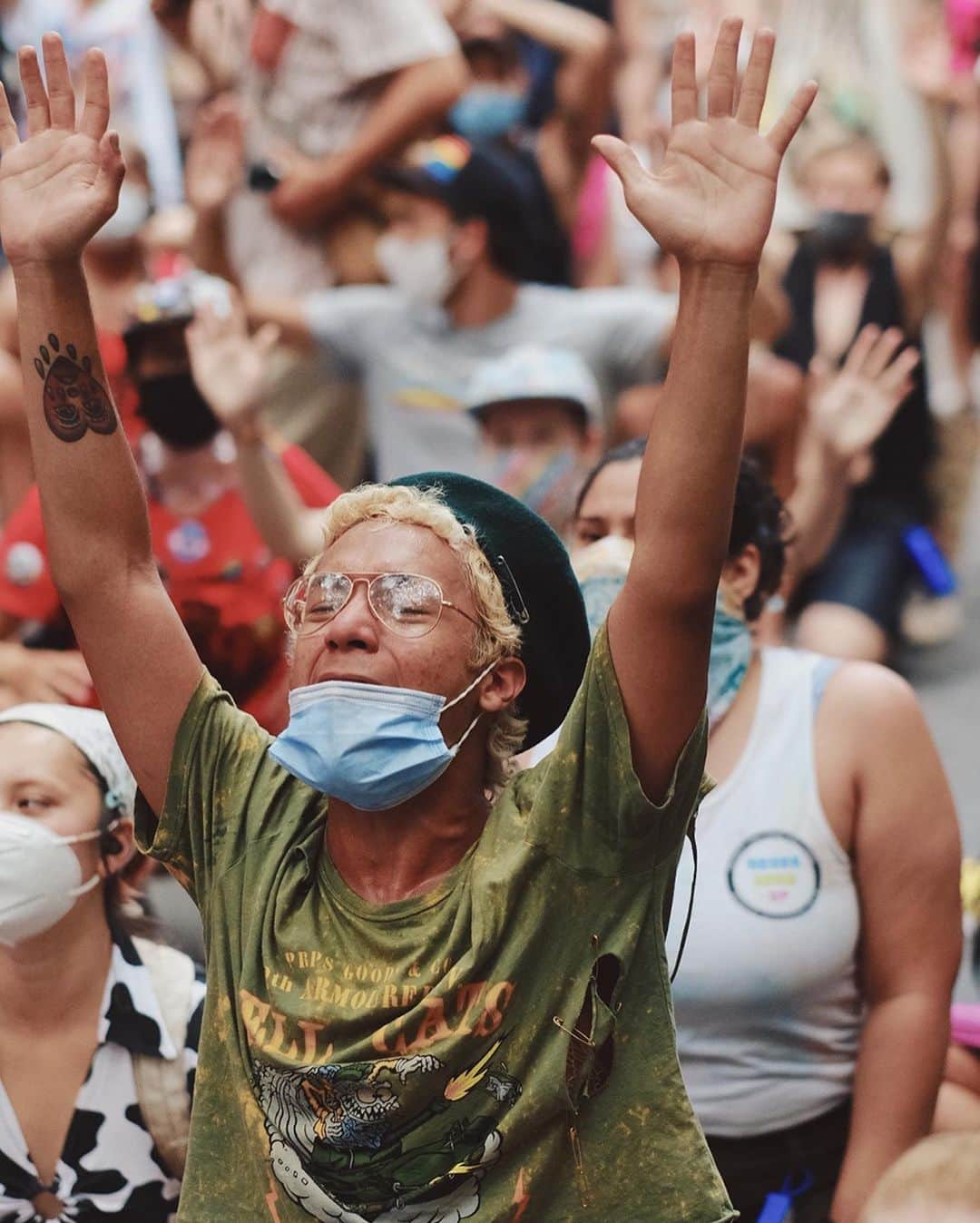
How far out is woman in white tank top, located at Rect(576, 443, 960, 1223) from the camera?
9.46 feet

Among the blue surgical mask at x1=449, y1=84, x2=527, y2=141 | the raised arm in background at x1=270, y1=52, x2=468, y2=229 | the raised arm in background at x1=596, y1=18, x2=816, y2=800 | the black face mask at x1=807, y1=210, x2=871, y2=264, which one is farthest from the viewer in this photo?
the blue surgical mask at x1=449, y1=84, x2=527, y2=141

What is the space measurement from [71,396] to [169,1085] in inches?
45.4

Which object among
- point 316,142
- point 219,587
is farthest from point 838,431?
point 316,142

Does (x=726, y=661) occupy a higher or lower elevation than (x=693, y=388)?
lower

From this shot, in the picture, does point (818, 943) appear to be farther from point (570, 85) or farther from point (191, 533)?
point (570, 85)

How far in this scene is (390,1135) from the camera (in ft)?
6.81

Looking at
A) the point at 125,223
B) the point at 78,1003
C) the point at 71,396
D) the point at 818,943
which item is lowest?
the point at 78,1003

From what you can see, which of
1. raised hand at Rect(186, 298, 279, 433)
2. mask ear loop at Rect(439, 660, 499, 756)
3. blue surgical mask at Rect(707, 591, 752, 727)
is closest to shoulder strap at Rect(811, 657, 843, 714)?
blue surgical mask at Rect(707, 591, 752, 727)

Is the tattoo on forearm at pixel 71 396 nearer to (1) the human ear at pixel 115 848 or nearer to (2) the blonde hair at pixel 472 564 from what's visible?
(2) the blonde hair at pixel 472 564

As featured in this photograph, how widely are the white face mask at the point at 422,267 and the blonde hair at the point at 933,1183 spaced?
428 cm

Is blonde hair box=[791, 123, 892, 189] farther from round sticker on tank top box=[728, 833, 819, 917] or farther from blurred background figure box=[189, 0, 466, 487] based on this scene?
round sticker on tank top box=[728, 833, 819, 917]

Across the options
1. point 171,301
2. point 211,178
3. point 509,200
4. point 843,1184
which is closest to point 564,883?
point 843,1184

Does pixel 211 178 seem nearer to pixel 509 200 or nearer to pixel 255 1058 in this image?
pixel 509 200

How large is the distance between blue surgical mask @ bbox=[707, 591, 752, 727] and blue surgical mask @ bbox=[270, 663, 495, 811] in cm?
96
